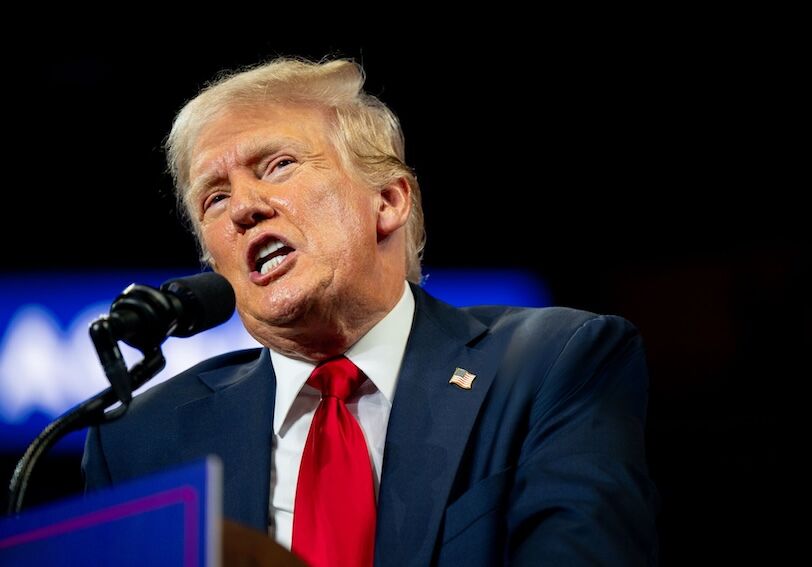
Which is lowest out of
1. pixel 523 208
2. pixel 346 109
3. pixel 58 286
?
pixel 58 286

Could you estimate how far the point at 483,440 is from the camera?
5.85ft

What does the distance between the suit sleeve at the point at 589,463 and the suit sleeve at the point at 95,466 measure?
2.88 ft

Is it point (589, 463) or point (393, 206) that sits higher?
point (393, 206)

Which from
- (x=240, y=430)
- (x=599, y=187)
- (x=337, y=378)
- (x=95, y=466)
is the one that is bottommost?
(x=95, y=466)

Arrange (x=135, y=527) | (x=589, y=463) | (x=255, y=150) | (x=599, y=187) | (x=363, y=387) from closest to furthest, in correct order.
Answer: (x=135, y=527), (x=589, y=463), (x=363, y=387), (x=255, y=150), (x=599, y=187)

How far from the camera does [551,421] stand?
1760mm

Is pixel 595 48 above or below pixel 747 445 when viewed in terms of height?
above

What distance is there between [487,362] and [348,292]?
1.09 feet

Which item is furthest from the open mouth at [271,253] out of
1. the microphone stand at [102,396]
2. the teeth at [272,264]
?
the microphone stand at [102,396]

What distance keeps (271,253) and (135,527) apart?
126cm

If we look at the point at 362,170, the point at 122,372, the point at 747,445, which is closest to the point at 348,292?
the point at 362,170

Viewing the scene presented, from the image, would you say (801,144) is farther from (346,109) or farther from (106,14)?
(106,14)

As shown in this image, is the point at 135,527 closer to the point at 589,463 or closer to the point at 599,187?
the point at 589,463

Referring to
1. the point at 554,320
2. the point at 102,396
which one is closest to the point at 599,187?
the point at 554,320
